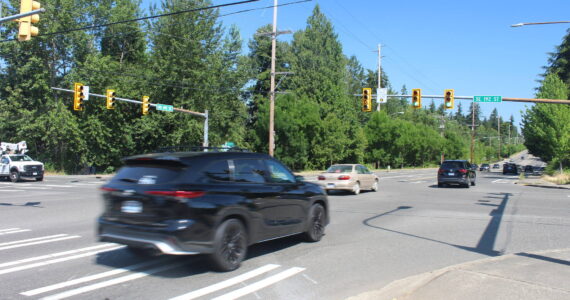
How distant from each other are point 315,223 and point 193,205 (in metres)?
3.33

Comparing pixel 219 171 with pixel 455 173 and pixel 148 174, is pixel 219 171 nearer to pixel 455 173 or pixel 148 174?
pixel 148 174

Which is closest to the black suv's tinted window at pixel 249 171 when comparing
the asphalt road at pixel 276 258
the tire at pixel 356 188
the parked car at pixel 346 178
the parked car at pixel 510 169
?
the asphalt road at pixel 276 258

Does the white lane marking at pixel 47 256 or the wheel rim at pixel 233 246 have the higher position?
the wheel rim at pixel 233 246

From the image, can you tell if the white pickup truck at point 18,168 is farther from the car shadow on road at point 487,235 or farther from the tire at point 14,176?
the car shadow on road at point 487,235

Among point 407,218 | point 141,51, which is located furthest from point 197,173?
point 141,51

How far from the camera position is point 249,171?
7062 mm

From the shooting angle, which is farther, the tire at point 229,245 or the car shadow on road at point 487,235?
the car shadow on road at point 487,235

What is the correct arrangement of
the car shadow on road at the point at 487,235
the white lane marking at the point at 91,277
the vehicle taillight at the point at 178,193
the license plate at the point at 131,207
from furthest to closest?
1. the car shadow on road at the point at 487,235
2. the license plate at the point at 131,207
3. the vehicle taillight at the point at 178,193
4. the white lane marking at the point at 91,277

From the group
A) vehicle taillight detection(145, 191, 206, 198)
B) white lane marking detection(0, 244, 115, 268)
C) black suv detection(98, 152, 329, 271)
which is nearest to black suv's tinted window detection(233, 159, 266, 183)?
black suv detection(98, 152, 329, 271)

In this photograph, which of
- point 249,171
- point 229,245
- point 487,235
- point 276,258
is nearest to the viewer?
point 229,245

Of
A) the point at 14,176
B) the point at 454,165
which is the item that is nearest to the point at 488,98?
the point at 454,165

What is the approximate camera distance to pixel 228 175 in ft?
21.7

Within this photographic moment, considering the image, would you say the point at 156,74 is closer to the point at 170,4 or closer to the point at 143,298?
the point at 170,4

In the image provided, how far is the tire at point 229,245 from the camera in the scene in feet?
20.0
